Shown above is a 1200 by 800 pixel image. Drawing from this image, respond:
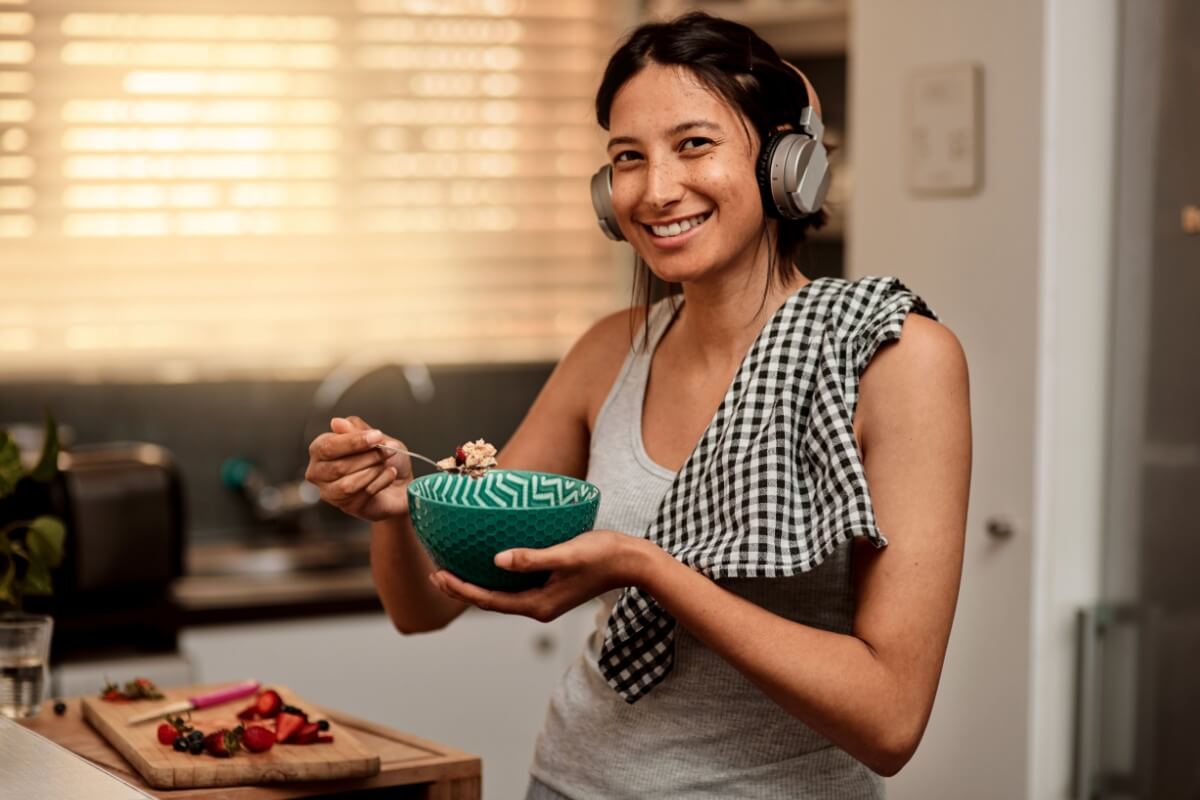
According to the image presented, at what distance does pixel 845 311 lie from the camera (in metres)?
1.26

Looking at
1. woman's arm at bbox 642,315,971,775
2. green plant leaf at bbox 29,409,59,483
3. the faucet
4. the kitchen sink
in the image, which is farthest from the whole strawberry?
the faucet

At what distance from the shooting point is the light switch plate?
2.34m

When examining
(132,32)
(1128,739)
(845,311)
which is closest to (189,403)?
(132,32)

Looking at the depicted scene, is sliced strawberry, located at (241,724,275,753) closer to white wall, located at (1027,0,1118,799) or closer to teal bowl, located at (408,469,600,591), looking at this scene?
teal bowl, located at (408,469,600,591)

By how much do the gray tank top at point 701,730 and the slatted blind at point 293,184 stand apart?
6.40 ft


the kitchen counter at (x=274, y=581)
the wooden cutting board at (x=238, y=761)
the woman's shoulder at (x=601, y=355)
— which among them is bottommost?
the kitchen counter at (x=274, y=581)

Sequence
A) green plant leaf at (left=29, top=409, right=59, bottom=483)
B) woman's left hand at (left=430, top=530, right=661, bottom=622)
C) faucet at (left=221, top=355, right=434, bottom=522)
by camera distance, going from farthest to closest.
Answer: faucet at (left=221, top=355, right=434, bottom=522)
green plant leaf at (left=29, top=409, right=59, bottom=483)
woman's left hand at (left=430, top=530, right=661, bottom=622)

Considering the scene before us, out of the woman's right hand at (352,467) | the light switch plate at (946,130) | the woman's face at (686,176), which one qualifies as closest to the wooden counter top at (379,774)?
the woman's right hand at (352,467)

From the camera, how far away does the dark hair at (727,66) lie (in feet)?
4.25

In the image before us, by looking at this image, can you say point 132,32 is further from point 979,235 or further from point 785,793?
point 785,793

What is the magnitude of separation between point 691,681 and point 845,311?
343mm

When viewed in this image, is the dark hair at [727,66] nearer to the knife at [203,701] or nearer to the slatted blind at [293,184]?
the knife at [203,701]

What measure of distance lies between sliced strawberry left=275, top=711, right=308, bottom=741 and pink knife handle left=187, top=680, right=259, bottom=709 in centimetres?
16

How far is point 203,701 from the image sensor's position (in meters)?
1.48
